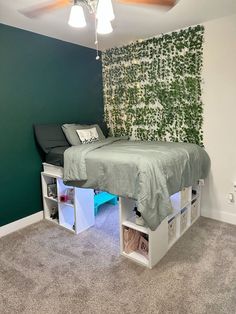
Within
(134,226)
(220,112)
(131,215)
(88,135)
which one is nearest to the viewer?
(134,226)

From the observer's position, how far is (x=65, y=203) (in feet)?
9.25

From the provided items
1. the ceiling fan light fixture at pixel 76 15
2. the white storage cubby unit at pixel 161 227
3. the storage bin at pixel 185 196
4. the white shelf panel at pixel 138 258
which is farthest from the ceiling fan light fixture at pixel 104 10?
the white shelf panel at pixel 138 258

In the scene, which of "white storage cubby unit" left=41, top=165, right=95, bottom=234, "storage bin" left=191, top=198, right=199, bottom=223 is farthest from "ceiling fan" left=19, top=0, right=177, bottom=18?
"storage bin" left=191, top=198, right=199, bottom=223

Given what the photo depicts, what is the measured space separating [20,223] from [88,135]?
1.40m

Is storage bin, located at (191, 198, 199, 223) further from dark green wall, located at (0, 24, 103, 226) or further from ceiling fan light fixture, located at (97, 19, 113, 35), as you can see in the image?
ceiling fan light fixture, located at (97, 19, 113, 35)

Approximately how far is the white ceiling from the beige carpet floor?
7.34 ft

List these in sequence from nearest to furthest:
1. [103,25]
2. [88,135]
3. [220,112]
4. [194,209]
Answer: [103,25], [220,112], [194,209], [88,135]

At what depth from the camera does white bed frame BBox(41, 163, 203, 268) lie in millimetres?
2143

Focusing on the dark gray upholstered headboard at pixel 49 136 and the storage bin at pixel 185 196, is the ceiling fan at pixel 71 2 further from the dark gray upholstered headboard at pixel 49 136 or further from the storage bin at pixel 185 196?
the storage bin at pixel 185 196

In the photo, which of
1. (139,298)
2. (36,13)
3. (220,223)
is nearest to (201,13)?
(36,13)

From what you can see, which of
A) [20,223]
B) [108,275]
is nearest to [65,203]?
[20,223]

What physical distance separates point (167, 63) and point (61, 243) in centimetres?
255

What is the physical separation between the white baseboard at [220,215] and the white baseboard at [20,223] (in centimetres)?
216

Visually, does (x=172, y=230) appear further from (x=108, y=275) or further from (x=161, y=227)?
(x=108, y=275)
